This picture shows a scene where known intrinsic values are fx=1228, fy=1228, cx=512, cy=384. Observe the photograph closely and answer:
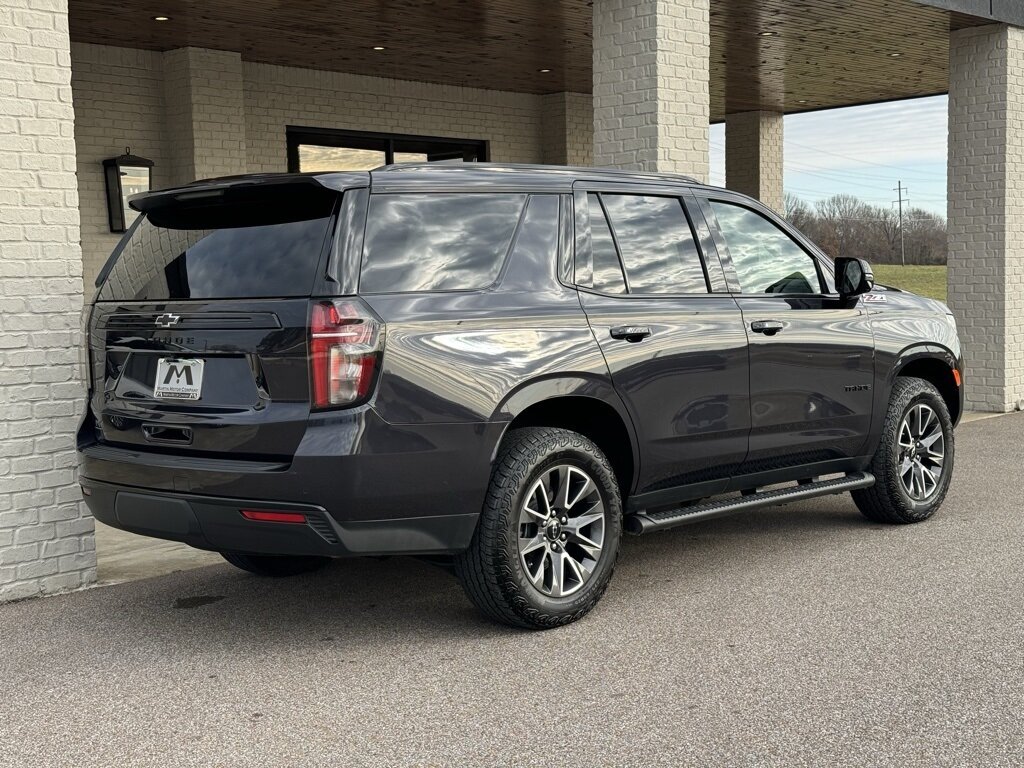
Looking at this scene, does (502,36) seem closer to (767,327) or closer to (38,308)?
(767,327)

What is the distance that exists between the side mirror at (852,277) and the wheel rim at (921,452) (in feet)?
2.82

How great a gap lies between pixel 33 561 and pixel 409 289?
2575mm

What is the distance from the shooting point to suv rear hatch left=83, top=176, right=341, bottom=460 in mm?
4441

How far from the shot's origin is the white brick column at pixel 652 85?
950 centimetres

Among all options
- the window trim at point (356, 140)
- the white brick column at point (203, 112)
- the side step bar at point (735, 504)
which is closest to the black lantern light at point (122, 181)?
the white brick column at point (203, 112)

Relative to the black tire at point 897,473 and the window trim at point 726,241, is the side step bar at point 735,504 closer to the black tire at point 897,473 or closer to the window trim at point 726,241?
the black tire at point 897,473

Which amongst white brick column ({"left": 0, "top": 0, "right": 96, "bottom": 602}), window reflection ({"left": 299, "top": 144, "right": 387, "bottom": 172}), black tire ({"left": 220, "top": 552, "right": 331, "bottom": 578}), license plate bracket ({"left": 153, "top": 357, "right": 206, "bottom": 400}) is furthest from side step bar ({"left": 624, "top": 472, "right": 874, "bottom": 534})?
window reflection ({"left": 299, "top": 144, "right": 387, "bottom": 172})

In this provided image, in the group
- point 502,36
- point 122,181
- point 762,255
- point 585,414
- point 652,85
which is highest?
point 502,36

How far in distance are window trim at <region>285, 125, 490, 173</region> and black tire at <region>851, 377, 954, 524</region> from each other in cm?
977

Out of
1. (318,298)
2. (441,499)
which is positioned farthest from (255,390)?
(441,499)

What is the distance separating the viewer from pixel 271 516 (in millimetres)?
4441

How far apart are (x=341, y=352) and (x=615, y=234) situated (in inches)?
64.6

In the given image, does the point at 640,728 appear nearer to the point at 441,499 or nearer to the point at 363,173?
the point at 441,499

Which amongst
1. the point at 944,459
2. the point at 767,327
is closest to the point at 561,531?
the point at 767,327
